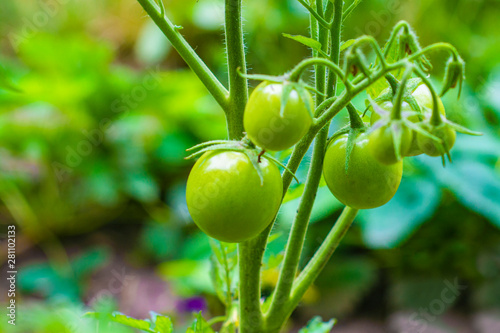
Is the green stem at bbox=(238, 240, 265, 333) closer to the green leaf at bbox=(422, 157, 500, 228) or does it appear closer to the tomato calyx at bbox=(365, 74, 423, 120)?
the tomato calyx at bbox=(365, 74, 423, 120)

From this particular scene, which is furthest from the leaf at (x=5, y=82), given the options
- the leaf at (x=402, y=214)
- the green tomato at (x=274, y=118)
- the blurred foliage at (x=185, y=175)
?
the leaf at (x=402, y=214)

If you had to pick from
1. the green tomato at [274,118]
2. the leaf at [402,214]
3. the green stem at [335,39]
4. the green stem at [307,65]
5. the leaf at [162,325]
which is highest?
the leaf at [402,214]

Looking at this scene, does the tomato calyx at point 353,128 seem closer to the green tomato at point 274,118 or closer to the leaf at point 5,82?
the green tomato at point 274,118

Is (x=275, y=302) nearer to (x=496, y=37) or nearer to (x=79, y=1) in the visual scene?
(x=496, y=37)

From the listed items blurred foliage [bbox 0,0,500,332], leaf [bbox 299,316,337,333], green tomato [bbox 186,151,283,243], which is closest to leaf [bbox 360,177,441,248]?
blurred foliage [bbox 0,0,500,332]

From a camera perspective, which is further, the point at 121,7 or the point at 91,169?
the point at 121,7

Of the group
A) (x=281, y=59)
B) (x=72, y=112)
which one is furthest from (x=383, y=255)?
(x=72, y=112)

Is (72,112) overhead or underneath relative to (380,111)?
overhead
